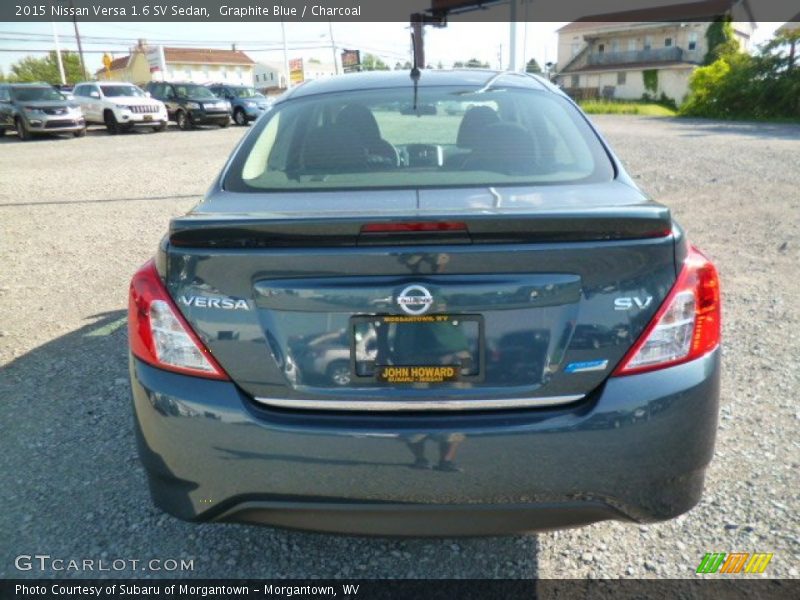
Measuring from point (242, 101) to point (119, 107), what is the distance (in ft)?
17.0

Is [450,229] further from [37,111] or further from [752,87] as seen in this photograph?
[752,87]

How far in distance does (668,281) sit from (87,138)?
79.9 ft

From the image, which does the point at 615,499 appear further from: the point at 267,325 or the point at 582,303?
the point at 267,325

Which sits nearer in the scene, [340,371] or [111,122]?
[340,371]

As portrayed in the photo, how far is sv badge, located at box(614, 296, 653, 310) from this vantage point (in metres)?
1.78

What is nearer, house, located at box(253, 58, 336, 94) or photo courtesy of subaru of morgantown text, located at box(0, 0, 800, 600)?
photo courtesy of subaru of morgantown text, located at box(0, 0, 800, 600)

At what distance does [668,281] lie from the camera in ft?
5.98

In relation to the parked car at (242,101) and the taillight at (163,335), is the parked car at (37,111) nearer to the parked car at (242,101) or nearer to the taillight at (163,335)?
the parked car at (242,101)

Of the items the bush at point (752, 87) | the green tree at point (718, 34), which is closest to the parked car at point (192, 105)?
the bush at point (752, 87)

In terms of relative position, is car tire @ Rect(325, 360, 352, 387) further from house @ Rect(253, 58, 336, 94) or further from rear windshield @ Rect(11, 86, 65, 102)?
house @ Rect(253, 58, 336, 94)

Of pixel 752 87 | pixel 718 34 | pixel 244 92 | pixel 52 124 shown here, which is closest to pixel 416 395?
pixel 52 124

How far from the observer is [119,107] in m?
23.1

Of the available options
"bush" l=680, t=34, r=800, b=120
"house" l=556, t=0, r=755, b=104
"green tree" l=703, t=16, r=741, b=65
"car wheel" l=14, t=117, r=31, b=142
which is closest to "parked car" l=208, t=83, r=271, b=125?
"car wheel" l=14, t=117, r=31, b=142

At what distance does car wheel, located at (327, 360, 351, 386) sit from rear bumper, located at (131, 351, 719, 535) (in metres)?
0.12
